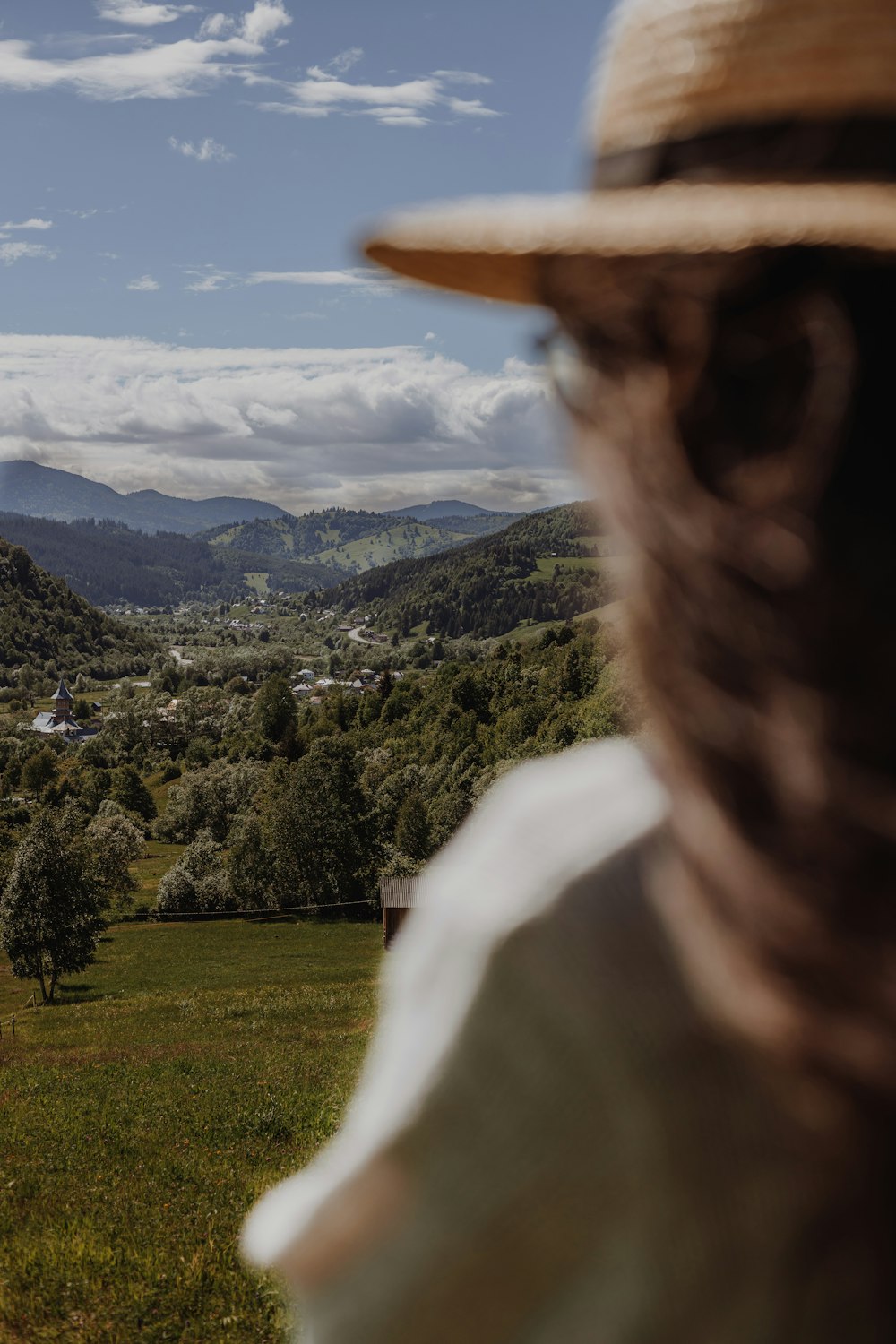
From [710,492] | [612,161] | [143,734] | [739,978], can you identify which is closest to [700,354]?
[710,492]

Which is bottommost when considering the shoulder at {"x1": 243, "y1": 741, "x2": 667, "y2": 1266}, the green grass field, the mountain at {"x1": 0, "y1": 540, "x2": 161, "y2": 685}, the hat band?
the mountain at {"x1": 0, "y1": 540, "x2": 161, "y2": 685}

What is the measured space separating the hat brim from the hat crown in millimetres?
67

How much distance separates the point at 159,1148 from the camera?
12516 mm

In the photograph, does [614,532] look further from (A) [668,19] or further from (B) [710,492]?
(A) [668,19]

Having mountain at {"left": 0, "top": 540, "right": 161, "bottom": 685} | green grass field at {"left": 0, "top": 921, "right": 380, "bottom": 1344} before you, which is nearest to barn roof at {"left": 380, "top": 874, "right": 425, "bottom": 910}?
green grass field at {"left": 0, "top": 921, "right": 380, "bottom": 1344}

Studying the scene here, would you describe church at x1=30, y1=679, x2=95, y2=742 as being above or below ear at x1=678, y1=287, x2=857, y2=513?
below

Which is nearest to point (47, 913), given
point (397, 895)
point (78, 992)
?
point (78, 992)

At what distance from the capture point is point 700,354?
0.87 metres

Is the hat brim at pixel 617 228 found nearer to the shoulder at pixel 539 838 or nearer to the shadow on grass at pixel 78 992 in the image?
the shoulder at pixel 539 838

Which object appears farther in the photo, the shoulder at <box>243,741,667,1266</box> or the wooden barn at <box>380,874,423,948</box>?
the wooden barn at <box>380,874,423,948</box>

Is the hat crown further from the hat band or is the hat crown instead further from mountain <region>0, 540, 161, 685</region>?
mountain <region>0, 540, 161, 685</region>

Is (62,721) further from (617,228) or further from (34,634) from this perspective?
(617,228)

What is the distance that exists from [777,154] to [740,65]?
3.4 inches

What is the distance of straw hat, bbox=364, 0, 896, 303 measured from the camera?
2.79 ft
